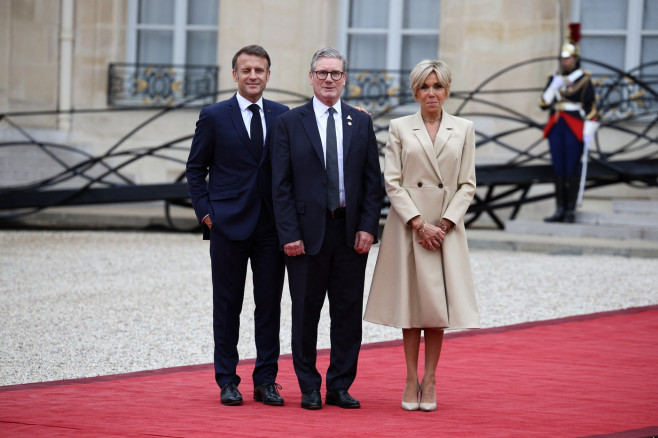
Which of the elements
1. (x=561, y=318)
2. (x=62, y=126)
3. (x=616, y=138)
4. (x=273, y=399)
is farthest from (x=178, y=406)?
(x=62, y=126)

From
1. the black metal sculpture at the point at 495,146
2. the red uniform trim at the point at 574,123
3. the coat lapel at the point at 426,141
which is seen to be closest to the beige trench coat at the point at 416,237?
the coat lapel at the point at 426,141

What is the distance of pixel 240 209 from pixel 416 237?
761 mm

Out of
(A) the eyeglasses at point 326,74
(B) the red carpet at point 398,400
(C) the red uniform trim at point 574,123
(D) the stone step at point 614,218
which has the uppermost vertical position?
(A) the eyeglasses at point 326,74

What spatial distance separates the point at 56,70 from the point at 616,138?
24.4 feet

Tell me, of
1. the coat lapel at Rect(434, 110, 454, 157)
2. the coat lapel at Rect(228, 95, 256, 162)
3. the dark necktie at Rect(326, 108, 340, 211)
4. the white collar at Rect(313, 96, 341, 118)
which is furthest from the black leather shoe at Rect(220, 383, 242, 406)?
the coat lapel at Rect(434, 110, 454, 157)

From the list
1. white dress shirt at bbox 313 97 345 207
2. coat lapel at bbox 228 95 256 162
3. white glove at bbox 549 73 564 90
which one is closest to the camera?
white dress shirt at bbox 313 97 345 207

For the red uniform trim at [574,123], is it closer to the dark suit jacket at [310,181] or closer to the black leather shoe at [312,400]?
the dark suit jacket at [310,181]

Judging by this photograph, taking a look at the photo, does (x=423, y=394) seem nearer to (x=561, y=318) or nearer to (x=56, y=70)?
(x=561, y=318)

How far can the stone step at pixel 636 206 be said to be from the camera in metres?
12.0

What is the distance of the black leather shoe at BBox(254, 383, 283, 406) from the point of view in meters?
4.75

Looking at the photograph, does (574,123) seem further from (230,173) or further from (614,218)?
(230,173)

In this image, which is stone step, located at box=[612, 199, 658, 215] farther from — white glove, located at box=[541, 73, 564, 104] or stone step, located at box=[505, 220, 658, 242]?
white glove, located at box=[541, 73, 564, 104]

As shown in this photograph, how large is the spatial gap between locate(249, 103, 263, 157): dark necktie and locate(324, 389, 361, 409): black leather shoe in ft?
3.53

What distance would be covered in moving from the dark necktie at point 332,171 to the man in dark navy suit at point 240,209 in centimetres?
29
